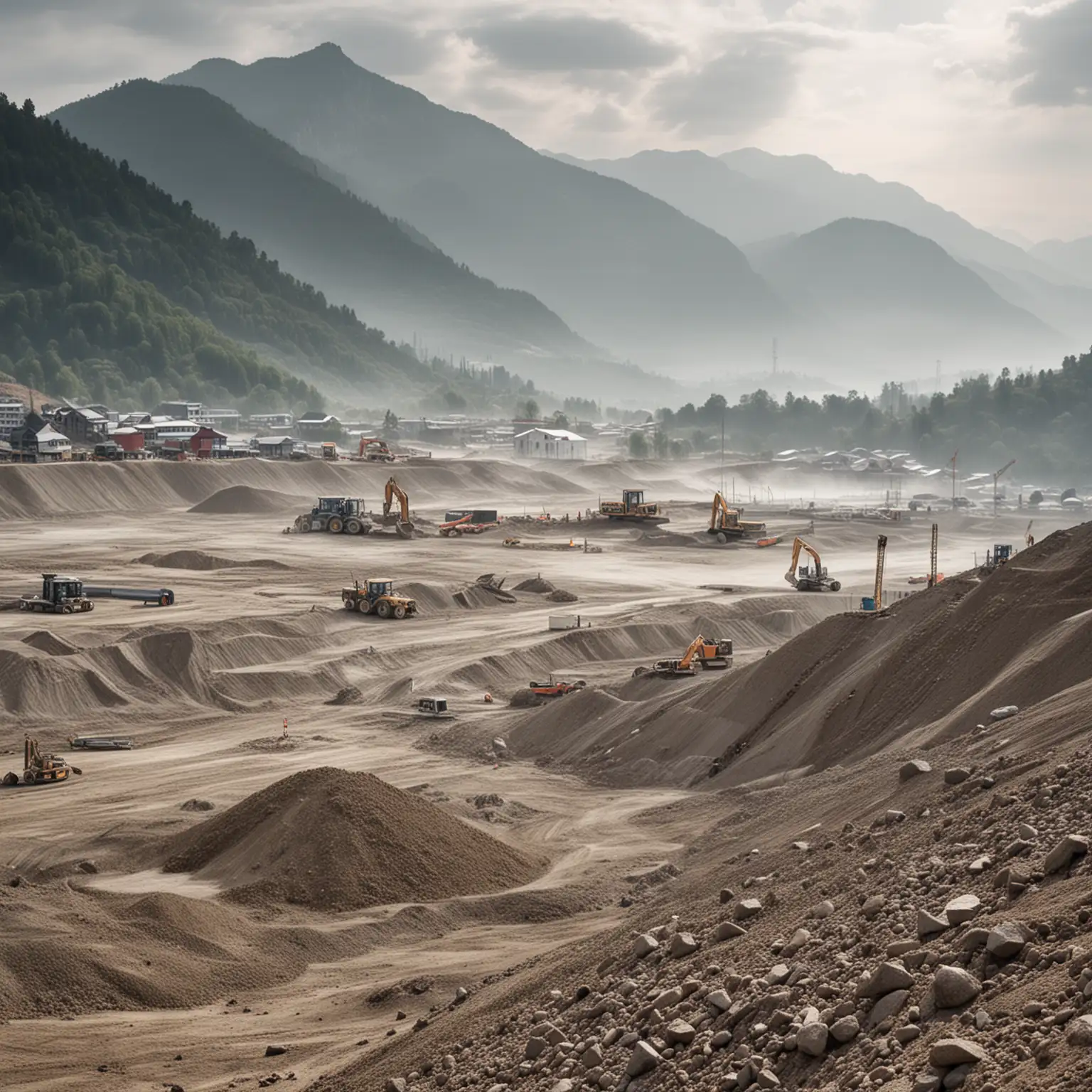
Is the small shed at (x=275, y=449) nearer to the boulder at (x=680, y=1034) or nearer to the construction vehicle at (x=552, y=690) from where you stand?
the construction vehicle at (x=552, y=690)

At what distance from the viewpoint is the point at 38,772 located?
33594 mm

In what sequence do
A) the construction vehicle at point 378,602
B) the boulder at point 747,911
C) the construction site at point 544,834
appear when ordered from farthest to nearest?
the construction vehicle at point 378,602 → the boulder at point 747,911 → the construction site at point 544,834

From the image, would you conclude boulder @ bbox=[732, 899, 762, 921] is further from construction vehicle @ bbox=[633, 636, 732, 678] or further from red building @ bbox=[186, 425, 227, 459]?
red building @ bbox=[186, 425, 227, 459]

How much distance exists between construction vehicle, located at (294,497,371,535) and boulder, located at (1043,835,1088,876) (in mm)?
72543

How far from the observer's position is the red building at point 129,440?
120 m

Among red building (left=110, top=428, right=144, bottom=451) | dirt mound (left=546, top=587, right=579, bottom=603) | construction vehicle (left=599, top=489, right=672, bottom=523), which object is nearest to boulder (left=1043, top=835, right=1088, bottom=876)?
dirt mound (left=546, top=587, right=579, bottom=603)

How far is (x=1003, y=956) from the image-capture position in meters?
10.8

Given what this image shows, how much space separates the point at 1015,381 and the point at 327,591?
454ft

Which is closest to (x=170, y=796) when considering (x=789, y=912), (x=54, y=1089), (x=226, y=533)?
(x=54, y=1089)

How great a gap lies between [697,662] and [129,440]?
88.9 m

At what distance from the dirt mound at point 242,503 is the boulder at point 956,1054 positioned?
89755 millimetres

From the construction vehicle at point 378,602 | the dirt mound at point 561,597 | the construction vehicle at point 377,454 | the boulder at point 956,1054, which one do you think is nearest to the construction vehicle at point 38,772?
the construction vehicle at point 378,602

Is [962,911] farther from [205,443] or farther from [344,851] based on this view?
[205,443]

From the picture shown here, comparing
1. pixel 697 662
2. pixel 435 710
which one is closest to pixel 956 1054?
pixel 697 662
